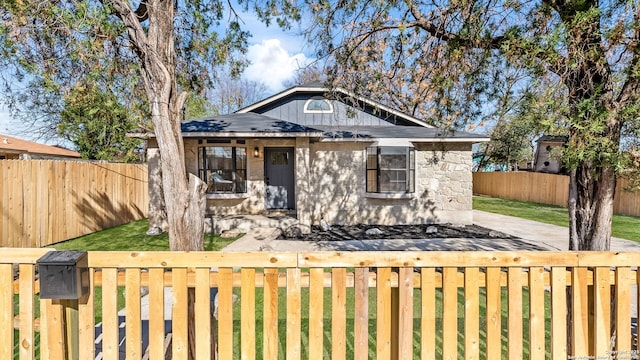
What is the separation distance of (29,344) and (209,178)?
21.8 ft

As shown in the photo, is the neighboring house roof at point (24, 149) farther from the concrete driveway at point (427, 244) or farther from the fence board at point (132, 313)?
the fence board at point (132, 313)

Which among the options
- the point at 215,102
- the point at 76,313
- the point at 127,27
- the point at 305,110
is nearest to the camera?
the point at 76,313

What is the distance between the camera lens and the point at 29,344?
1.82 m

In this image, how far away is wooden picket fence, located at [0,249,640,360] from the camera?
5.94 feet

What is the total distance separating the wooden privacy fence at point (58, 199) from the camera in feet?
18.2

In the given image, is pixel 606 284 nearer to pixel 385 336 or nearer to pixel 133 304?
pixel 385 336

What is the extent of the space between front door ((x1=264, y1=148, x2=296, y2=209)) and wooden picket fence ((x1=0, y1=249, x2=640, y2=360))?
692 cm

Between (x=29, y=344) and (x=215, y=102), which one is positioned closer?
(x=29, y=344)

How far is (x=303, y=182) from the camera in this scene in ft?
26.0

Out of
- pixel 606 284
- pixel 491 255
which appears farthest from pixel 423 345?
pixel 606 284

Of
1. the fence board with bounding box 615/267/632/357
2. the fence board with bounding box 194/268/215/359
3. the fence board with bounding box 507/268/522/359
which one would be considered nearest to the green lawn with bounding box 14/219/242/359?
the fence board with bounding box 194/268/215/359

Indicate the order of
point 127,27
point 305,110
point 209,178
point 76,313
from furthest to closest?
point 305,110 < point 209,178 < point 127,27 < point 76,313

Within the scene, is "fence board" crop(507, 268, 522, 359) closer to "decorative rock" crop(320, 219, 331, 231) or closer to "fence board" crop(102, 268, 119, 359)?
"fence board" crop(102, 268, 119, 359)

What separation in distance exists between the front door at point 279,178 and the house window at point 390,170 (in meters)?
2.45
